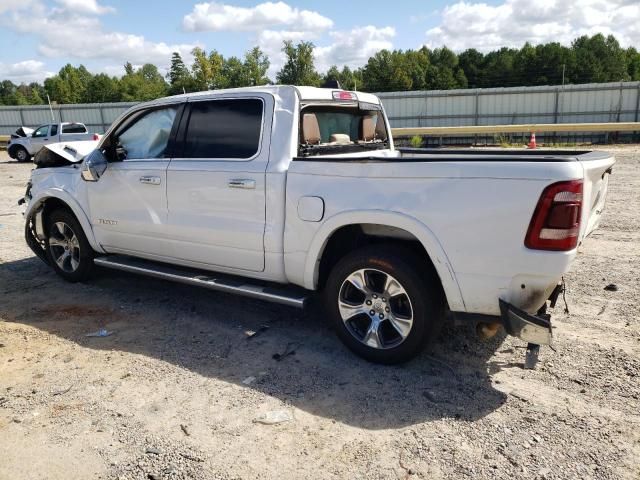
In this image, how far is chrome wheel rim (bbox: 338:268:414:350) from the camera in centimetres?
375

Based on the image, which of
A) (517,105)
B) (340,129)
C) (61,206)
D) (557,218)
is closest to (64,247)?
(61,206)

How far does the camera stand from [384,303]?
3.81 m

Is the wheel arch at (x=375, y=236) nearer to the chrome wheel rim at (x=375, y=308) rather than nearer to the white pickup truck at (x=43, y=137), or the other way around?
the chrome wheel rim at (x=375, y=308)

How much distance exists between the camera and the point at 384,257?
3.71 m

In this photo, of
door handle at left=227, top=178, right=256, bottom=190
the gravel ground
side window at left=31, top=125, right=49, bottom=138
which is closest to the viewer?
the gravel ground

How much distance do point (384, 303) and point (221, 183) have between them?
1.69 m

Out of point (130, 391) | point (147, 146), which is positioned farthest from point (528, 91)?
point (130, 391)

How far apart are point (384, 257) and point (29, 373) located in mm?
2810

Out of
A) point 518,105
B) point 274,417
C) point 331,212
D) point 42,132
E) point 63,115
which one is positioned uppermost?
point 63,115

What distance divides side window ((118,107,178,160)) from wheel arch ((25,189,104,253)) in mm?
892

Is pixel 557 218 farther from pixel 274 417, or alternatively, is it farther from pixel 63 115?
pixel 63 115

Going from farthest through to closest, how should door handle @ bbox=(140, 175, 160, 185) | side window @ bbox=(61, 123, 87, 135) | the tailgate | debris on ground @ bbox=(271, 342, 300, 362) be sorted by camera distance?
side window @ bbox=(61, 123, 87, 135), door handle @ bbox=(140, 175, 160, 185), debris on ground @ bbox=(271, 342, 300, 362), the tailgate

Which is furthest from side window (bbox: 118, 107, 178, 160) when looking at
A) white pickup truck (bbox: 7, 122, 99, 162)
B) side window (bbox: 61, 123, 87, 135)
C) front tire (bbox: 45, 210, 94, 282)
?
side window (bbox: 61, 123, 87, 135)

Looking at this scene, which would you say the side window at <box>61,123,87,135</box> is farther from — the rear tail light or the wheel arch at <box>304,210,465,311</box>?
the rear tail light
